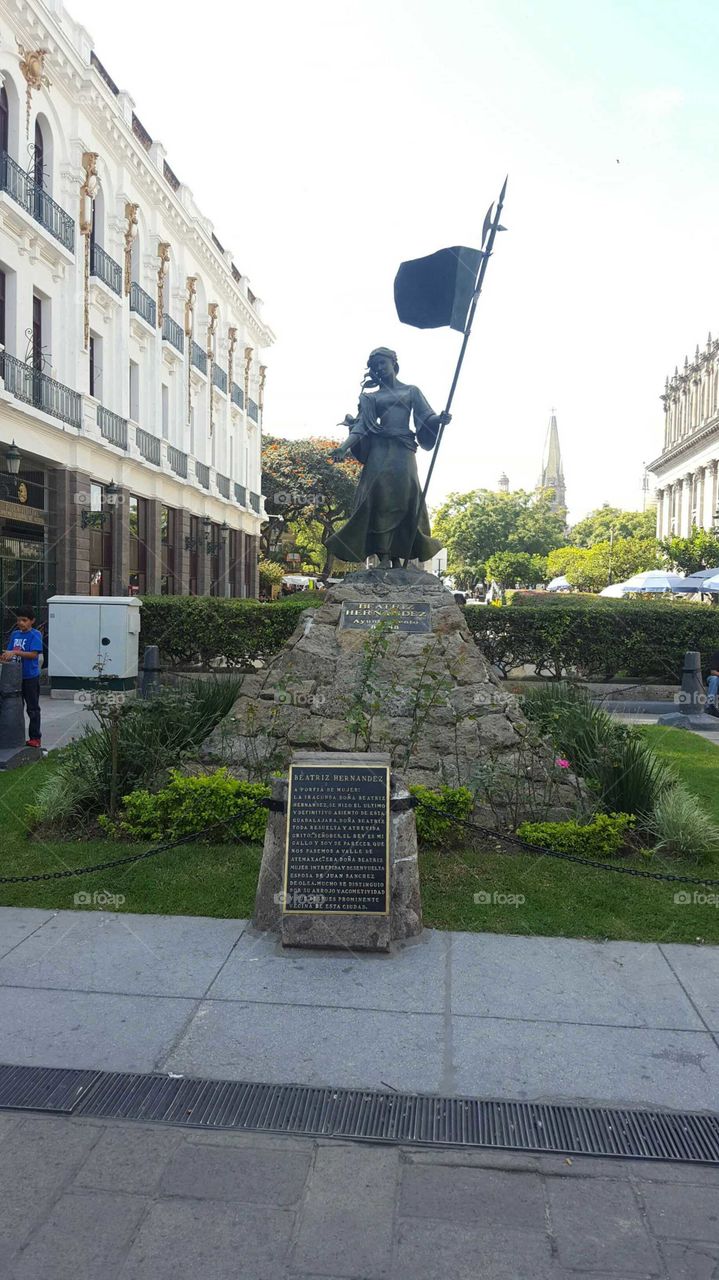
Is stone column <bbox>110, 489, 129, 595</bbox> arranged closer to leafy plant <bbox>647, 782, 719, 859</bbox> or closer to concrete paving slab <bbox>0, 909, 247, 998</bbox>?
concrete paving slab <bbox>0, 909, 247, 998</bbox>

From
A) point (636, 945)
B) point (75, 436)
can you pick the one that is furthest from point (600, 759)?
point (75, 436)

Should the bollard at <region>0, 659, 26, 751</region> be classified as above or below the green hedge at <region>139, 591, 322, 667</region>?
below

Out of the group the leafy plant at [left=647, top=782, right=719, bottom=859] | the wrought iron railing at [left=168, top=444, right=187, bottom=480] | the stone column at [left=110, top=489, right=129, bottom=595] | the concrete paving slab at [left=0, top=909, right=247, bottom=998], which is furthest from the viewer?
the wrought iron railing at [left=168, top=444, right=187, bottom=480]

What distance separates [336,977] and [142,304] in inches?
1070

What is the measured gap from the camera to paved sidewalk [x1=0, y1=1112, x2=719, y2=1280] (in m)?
2.68

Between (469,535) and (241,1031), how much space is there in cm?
7865

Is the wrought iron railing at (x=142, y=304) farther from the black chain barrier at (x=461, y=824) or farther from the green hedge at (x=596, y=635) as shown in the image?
the black chain barrier at (x=461, y=824)

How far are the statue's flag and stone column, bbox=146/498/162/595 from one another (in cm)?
2030

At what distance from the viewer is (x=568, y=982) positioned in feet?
15.1

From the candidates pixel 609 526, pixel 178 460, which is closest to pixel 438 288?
pixel 178 460

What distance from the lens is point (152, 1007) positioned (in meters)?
4.29

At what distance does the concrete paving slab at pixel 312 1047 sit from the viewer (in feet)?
12.2

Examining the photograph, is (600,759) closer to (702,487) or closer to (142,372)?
(142,372)

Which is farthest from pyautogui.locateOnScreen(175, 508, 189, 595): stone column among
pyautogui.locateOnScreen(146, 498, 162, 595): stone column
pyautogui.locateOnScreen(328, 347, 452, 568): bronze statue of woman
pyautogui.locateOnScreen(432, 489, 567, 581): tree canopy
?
pyautogui.locateOnScreen(432, 489, 567, 581): tree canopy
